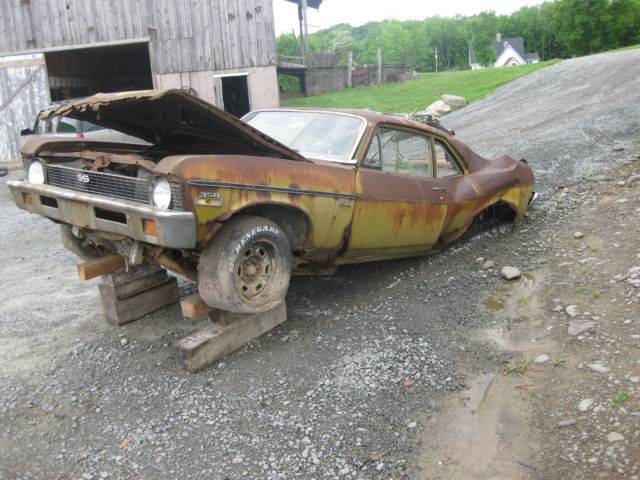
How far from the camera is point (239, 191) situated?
3729mm

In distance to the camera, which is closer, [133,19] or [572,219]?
[572,219]

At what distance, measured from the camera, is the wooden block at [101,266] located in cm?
443

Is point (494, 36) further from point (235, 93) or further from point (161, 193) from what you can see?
point (161, 193)

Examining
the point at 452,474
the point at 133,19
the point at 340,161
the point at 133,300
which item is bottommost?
the point at 452,474

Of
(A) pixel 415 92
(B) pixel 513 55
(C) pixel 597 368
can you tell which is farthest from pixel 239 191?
(B) pixel 513 55

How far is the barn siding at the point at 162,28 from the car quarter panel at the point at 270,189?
41.9 ft

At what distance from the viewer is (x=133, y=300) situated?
493 cm

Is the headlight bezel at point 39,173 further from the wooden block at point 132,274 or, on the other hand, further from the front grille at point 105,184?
the wooden block at point 132,274

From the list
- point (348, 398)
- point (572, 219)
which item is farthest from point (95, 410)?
point (572, 219)

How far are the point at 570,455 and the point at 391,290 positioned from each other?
239cm

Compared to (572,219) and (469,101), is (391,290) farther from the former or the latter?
(469,101)

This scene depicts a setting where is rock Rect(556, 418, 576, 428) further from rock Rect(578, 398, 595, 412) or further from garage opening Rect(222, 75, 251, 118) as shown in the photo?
garage opening Rect(222, 75, 251, 118)

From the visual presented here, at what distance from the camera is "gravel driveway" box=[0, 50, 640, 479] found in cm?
330

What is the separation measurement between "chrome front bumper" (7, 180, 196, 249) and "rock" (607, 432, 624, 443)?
2.59m
